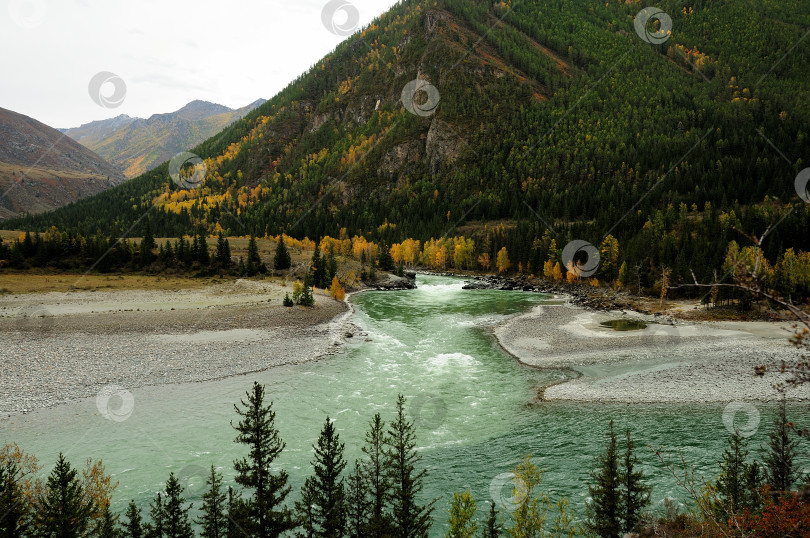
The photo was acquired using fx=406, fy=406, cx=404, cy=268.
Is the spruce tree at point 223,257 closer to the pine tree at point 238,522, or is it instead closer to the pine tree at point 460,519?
the pine tree at point 238,522

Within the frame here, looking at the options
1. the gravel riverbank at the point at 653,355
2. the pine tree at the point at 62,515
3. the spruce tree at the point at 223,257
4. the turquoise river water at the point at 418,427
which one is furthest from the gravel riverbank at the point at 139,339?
the gravel riverbank at the point at 653,355

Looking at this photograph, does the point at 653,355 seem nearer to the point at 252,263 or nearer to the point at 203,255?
the point at 252,263

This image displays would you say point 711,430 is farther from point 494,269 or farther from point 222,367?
point 494,269

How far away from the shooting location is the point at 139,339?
44.4 metres

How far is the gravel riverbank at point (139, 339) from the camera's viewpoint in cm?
3309

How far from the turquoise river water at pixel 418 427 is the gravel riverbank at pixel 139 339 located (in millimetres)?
3393

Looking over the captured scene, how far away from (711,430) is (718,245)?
69.4 m

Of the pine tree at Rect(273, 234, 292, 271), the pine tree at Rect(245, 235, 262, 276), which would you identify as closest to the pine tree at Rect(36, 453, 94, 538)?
the pine tree at Rect(245, 235, 262, 276)

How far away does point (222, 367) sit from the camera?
37719 mm

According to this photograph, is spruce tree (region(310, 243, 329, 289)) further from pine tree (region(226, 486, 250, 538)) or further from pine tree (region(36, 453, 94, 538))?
pine tree (region(226, 486, 250, 538))

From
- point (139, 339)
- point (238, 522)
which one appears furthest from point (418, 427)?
point (139, 339)

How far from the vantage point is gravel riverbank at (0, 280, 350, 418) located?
33094 millimetres

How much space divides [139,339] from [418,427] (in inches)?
1377

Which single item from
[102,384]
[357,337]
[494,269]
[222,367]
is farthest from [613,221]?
[102,384]
